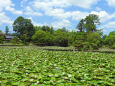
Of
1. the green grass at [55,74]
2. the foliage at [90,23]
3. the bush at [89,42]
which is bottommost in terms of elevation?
the green grass at [55,74]

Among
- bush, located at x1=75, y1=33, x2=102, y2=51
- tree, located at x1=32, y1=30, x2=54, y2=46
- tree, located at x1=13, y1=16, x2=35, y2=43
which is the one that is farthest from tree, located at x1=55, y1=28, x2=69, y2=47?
bush, located at x1=75, y1=33, x2=102, y2=51

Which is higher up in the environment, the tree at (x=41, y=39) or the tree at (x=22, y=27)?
the tree at (x=22, y=27)

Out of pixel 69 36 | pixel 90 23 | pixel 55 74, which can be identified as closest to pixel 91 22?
pixel 90 23

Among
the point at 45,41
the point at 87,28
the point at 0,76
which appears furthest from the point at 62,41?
the point at 0,76

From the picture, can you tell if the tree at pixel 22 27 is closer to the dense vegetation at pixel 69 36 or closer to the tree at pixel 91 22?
the dense vegetation at pixel 69 36

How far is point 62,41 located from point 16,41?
12.0 meters

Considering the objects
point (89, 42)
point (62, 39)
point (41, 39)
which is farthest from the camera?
point (41, 39)

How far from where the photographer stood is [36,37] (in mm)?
33719

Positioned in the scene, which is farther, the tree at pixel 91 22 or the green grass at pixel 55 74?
A: the tree at pixel 91 22

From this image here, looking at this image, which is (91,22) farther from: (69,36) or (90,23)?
(69,36)

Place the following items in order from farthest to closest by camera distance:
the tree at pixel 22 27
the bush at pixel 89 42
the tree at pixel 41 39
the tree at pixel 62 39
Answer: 1. the tree at pixel 22 27
2. the tree at pixel 41 39
3. the tree at pixel 62 39
4. the bush at pixel 89 42

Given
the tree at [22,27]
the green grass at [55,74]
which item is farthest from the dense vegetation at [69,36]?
the green grass at [55,74]

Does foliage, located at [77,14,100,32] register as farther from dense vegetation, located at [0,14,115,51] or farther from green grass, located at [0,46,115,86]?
green grass, located at [0,46,115,86]

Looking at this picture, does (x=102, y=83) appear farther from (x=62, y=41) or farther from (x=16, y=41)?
(x=16, y=41)
